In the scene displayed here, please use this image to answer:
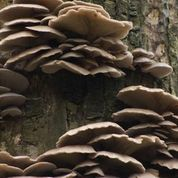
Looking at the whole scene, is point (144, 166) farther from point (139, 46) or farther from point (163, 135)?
point (139, 46)

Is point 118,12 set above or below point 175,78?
above

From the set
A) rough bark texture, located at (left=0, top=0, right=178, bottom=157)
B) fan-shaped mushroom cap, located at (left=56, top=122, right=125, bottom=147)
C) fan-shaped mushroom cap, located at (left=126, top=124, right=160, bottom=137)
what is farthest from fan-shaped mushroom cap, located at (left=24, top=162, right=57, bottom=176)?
fan-shaped mushroom cap, located at (left=126, top=124, right=160, bottom=137)

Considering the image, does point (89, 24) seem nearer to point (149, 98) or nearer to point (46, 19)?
point (46, 19)

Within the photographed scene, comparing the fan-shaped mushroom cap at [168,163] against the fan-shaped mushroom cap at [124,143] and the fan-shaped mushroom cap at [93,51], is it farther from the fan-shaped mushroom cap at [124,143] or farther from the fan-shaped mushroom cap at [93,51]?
the fan-shaped mushroom cap at [93,51]

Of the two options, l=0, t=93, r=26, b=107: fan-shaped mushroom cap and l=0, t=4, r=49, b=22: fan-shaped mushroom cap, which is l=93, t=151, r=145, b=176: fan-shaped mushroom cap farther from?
l=0, t=4, r=49, b=22: fan-shaped mushroom cap

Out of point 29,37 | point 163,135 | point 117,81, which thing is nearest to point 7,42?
point 29,37

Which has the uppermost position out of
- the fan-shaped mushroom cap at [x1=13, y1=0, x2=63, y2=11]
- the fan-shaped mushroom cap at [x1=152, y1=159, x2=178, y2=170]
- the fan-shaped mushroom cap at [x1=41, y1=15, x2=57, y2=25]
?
the fan-shaped mushroom cap at [x1=13, y1=0, x2=63, y2=11]

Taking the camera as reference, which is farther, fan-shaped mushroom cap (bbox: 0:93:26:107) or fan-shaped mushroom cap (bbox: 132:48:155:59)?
fan-shaped mushroom cap (bbox: 132:48:155:59)

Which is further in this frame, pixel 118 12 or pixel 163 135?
pixel 118 12
